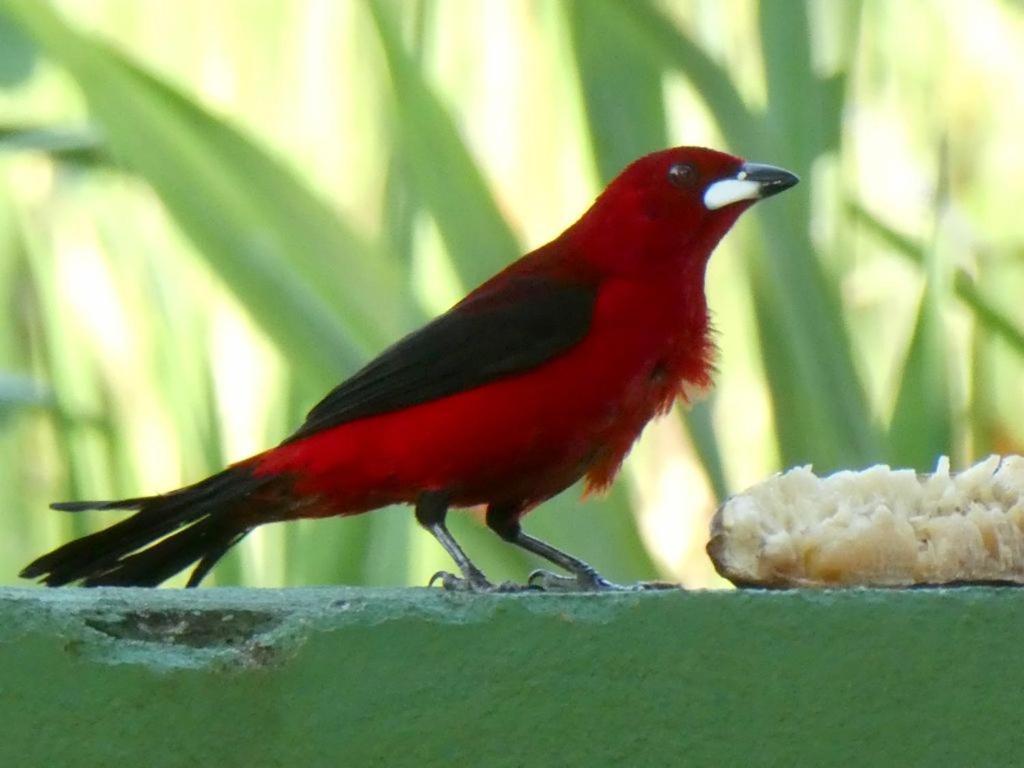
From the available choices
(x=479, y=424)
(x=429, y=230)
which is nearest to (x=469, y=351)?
(x=479, y=424)

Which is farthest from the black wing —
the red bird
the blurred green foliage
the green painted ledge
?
the green painted ledge

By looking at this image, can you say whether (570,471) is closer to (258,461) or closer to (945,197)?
(258,461)

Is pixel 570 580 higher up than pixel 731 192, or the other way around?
pixel 731 192

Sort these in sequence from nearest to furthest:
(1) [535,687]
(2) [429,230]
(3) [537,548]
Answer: (1) [535,687] → (3) [537,548] → (2) [429,230]

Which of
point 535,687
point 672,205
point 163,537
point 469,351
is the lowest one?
point 535,687

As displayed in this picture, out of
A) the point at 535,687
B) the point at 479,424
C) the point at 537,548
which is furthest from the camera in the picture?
the point at 537,548

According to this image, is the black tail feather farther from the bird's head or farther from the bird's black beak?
the bird's black beak

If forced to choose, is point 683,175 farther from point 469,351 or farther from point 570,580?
point 570,580

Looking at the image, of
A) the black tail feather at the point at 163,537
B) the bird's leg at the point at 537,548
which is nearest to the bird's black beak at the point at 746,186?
the bird's leg at the point at 537,548
